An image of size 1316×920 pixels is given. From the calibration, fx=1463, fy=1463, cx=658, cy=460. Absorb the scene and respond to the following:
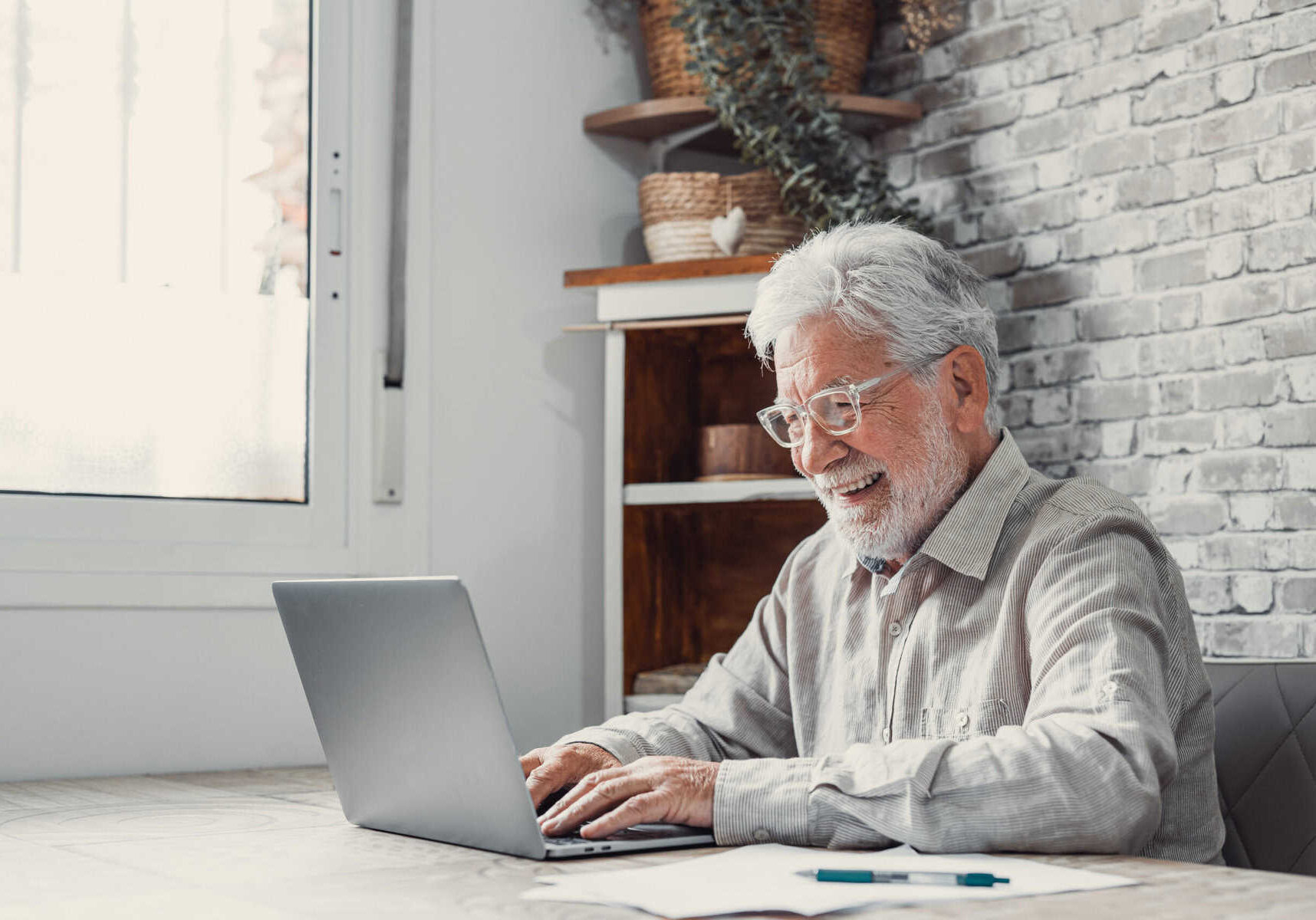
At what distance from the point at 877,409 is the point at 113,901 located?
981mm

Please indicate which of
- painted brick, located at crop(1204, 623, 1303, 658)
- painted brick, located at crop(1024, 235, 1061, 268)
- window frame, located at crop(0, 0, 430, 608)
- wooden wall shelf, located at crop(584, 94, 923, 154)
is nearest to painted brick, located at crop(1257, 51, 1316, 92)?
painted brick, located at crop(1024, 235, 1061, 268)

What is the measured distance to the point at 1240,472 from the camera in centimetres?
257

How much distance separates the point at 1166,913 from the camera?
3.29 ft

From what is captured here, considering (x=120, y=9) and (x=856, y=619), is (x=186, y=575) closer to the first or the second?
(x=120, y=9)

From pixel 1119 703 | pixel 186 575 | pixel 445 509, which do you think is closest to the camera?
pixel 1119 703

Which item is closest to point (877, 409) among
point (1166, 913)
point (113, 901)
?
point (1166, 913)

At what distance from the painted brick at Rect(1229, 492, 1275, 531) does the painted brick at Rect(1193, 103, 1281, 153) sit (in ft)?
2.05

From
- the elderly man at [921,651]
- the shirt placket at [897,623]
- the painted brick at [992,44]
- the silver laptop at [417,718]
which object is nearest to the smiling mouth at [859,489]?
the elderly man at [921,651]

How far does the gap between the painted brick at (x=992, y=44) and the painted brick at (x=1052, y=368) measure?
63cm

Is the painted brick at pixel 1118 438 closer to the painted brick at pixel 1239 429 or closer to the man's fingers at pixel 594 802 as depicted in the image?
the painted brick at pixel 1239 429

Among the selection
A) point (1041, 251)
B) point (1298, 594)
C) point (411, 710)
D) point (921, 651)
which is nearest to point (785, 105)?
point (1041, 251)

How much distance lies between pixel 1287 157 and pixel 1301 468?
0.54 metres

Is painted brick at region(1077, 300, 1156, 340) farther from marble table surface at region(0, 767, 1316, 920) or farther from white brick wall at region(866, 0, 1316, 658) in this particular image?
marble table surface at region(0, 767, 1316, 920)

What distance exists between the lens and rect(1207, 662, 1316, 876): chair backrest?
1.65 meters
